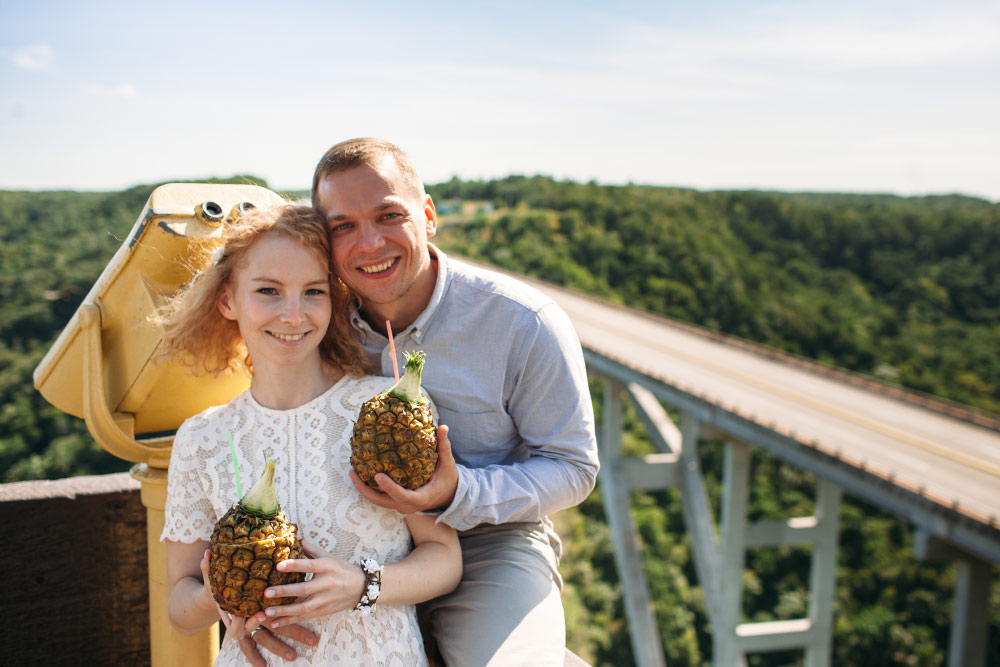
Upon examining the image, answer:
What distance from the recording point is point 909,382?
35.4 m

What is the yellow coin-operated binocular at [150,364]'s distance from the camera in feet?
6.76

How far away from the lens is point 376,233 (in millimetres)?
2328

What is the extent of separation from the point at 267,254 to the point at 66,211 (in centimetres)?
3500

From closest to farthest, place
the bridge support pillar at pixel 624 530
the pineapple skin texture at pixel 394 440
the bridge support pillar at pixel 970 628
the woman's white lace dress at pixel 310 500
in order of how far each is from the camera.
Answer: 1. the pineapple skin texture at pixel 394 440
2. the woman's white lace dress at pixel 310 500
3. the bridge support pillar at pixel 970 628
4. the bridge support pillar at pixel 624 530

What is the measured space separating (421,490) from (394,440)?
17 cm

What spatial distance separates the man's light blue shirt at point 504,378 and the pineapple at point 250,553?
2.53ft

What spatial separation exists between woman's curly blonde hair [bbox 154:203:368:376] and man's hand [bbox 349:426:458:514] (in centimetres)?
45

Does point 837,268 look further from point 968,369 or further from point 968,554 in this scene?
point 968,554

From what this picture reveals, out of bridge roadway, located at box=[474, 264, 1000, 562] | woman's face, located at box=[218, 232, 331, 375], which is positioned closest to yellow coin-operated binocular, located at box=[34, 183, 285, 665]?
woman's face, located at box=[218, 232, 331, 375]

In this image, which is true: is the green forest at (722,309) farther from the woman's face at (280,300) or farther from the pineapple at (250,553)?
the pineapple at (250,553)

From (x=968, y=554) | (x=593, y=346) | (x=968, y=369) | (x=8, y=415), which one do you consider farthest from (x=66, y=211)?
(x=968, y=369)

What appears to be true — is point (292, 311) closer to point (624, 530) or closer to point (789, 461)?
point (789, 461)

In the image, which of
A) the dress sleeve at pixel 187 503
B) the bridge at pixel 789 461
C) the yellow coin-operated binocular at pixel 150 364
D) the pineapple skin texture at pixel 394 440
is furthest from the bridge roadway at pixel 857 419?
the dress sleeve at pixel 187 503

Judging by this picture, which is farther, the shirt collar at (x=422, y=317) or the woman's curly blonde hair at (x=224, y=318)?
the shirt collar at (x=422, y=317)
